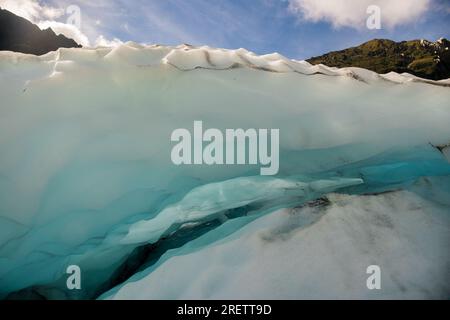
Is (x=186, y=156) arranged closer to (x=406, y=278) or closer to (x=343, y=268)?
(x=343, y=268)

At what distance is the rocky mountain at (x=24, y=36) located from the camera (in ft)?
204

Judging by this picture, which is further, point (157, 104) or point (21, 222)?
point (157, 104)

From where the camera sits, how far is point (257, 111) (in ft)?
13.2

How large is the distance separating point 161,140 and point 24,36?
238ft

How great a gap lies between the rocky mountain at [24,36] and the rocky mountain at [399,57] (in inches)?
1753

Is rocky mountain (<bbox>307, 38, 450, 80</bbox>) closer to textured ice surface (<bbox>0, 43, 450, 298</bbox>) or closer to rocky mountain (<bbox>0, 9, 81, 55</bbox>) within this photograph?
rocky mountain (<bbox>0, 9, 81, 55</bbox>)

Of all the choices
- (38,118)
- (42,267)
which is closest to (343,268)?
(42,267)

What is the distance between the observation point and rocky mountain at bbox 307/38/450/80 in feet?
189

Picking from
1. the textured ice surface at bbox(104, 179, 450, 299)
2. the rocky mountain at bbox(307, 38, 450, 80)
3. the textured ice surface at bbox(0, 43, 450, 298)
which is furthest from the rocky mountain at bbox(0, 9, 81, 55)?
the textured ice surface at bbox(104, 179, 450, 299)

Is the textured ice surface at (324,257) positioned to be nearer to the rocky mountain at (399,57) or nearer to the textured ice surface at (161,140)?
the textured ice surface at (161,140)

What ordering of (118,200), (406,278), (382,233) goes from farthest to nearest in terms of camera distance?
(118,200), (382,233), (406,278)

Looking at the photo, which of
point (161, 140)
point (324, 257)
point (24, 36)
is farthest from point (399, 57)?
point (324, 257)
